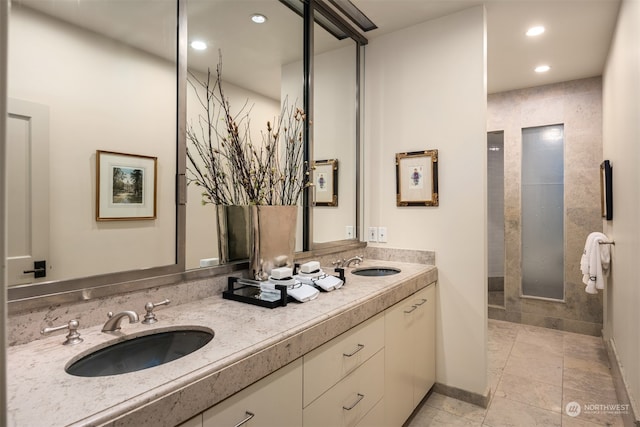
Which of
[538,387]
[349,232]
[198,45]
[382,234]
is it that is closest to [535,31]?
[382,234]

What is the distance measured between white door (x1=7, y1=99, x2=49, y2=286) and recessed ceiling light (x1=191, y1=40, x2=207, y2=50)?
0.71 m

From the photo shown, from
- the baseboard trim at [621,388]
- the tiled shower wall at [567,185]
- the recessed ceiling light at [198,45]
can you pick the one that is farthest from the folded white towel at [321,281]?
the tiled shower wall at [567,185]

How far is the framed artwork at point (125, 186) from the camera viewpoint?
1.30 metres

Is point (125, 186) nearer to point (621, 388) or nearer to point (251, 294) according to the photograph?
point (251, 294)

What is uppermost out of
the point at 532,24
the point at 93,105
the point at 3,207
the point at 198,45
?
the point at 532,24

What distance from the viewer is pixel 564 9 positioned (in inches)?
94.5

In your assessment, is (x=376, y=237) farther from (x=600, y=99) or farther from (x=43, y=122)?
(x=600, y=99)

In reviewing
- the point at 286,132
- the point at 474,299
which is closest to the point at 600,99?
the point at 474,299

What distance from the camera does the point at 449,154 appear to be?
2457 millimetres

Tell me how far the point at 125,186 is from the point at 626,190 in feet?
9.11

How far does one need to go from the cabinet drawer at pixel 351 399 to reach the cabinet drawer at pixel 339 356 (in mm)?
33

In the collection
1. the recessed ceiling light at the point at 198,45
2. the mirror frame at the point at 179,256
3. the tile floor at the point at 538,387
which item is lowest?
the tile floor at the point at 538,387

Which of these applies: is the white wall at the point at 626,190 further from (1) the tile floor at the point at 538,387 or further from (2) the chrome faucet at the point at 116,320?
(2) the chrome faucet at the point at 116,320

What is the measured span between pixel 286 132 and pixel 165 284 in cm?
123
